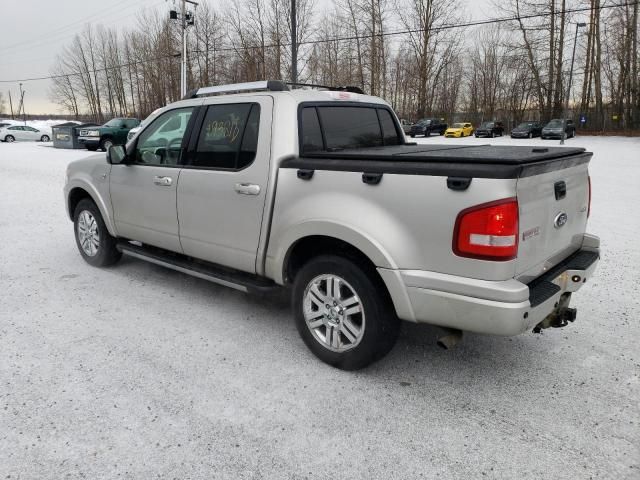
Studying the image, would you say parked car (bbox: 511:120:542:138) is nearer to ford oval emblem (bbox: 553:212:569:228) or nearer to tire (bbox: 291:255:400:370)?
ford oval emblem (bbox: 553:212:569:228)

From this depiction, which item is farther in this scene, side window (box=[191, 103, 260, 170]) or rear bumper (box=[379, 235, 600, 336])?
side window (box=[191, 103, 260, 170])

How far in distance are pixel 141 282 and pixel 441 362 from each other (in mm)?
3242

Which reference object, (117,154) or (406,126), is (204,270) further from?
(406,126)

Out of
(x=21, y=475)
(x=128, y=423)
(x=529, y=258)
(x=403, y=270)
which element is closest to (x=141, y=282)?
(x=128, y=423)

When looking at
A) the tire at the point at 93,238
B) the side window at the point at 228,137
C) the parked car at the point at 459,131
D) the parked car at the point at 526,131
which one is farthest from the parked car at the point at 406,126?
the parked car at the point at 526,131

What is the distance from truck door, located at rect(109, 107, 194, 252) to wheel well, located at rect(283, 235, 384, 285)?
51.4 inches

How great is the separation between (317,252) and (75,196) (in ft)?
12.2

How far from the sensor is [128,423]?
2811mm

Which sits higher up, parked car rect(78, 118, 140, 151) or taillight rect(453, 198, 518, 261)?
parked car rect(78, 118, 140, 151)

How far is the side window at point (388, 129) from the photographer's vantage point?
4605mm

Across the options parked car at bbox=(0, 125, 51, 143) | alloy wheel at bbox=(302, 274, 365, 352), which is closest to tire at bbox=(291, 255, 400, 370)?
alloy wheel at bbox=(302, 274, 365, 352)

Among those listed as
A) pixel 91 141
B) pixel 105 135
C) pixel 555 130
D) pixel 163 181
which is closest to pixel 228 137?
pixel 163 181

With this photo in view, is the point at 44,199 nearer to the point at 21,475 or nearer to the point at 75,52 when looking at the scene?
the point at 21,475

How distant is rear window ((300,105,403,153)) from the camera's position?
380 cm
